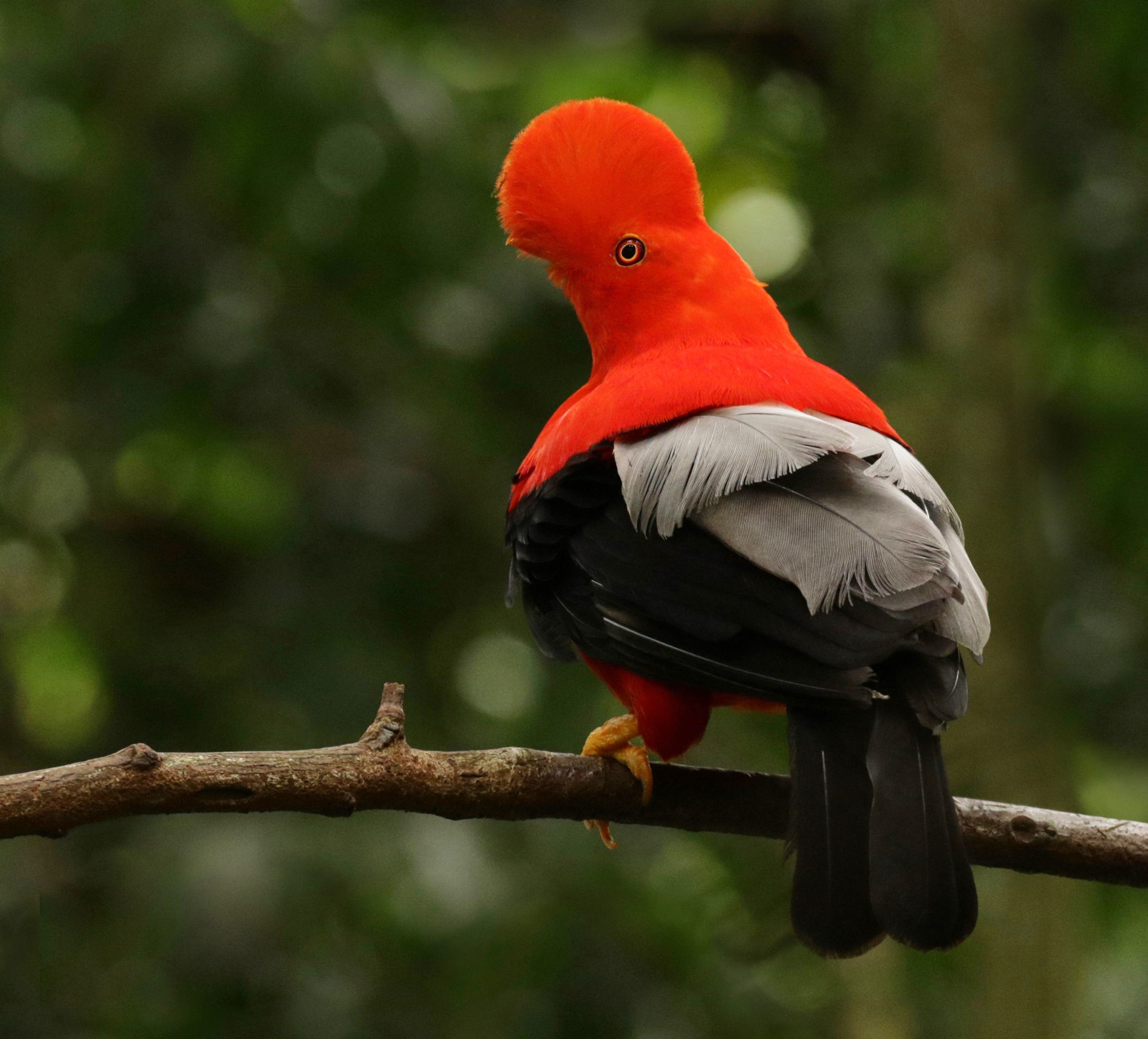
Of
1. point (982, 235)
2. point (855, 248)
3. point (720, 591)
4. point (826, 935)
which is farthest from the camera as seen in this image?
point (855, 248)

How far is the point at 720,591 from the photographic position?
174 cm

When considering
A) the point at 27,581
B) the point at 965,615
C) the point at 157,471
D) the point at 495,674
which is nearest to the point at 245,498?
the point at 157,471

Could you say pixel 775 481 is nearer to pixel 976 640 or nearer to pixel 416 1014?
pixel 976 640

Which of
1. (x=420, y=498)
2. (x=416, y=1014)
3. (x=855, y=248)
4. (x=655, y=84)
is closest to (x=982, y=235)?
(x=855, y=248)

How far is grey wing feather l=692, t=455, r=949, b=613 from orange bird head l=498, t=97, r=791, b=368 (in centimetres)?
57

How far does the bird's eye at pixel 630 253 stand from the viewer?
2320 mm

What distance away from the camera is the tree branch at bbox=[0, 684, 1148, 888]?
1502 millimetres

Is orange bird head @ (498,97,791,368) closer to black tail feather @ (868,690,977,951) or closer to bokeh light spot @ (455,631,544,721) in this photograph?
black tail feather @ (868,690,977,951)

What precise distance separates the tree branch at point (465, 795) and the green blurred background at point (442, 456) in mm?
999

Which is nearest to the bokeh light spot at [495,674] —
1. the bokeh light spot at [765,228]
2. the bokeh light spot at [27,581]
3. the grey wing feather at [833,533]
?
the bokeh light spot at [27,581]

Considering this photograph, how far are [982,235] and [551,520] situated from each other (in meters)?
2.04

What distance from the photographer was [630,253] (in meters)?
2.33

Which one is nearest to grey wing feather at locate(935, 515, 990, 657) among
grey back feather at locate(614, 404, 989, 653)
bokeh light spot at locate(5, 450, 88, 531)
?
grey back feather at locate(614, 404, 989, 653)

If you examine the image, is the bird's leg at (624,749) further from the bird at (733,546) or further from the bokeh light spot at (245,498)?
the bokeh light spot at (245,498)
